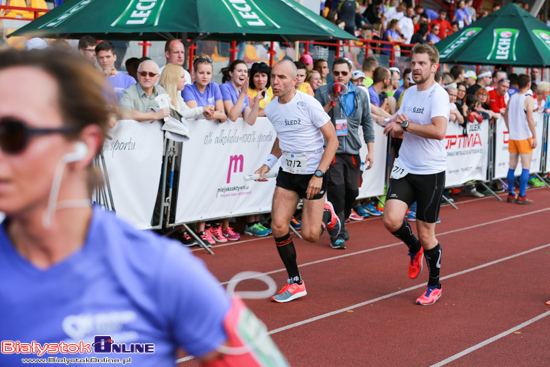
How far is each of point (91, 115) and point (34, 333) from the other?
0.43 metres

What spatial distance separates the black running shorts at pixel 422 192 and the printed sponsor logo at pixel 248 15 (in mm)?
2731

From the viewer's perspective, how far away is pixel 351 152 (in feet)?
29.8

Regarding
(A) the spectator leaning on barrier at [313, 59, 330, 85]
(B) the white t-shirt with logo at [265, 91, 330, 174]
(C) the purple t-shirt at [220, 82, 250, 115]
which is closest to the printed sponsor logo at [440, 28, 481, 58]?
(A) the spectator leaning on barrier at [313, 59, 330, 85]

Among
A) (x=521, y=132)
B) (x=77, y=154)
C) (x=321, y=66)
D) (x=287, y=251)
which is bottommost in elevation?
(x=521, y=132)

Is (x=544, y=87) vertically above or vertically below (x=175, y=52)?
below

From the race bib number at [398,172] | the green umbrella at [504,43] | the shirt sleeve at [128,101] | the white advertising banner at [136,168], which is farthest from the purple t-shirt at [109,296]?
the green umbrella at [504,43]

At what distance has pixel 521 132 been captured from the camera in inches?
521

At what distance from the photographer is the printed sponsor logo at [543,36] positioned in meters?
13.7

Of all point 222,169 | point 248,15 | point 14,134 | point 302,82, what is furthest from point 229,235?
point 14,134

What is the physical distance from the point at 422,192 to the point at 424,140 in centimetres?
46

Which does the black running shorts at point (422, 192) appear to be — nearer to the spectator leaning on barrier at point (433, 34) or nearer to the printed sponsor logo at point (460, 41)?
the printed sponsor logo at point (460, 41)

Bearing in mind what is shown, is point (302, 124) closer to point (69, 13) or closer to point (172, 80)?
point (172, 80)

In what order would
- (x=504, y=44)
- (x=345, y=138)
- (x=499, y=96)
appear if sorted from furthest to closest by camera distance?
1. (x=499, y=96)
2. (x=504, y=44)
3. (x=345, y=138)

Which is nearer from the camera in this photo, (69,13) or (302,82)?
(69,13)
